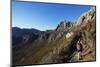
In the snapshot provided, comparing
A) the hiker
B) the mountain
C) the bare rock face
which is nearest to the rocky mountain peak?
the mountain

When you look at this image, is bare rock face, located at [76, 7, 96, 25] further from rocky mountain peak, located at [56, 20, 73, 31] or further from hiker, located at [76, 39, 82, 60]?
hiker, located at [76, 39, 82, 60]

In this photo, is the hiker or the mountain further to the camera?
the hiker

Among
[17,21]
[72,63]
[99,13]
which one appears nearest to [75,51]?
[72,63]

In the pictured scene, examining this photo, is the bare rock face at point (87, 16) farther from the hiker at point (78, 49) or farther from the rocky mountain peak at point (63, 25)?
the hiker at point (78, 49)

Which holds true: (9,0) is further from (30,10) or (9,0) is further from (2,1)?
(30,10)

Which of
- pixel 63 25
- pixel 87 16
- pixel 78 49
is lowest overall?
pixel 78 49

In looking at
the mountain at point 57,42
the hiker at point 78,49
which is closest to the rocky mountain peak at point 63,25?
the mountain at point 57,42

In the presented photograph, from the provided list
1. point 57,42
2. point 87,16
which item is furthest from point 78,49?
point 87,16

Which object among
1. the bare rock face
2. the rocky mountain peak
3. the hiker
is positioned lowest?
the hiker

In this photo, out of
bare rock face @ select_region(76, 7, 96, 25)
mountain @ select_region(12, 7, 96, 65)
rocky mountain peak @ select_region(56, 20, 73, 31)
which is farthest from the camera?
bare rock face @ select_region(76, 7, 96, 25)

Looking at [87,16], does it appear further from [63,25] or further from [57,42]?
[57,42]
